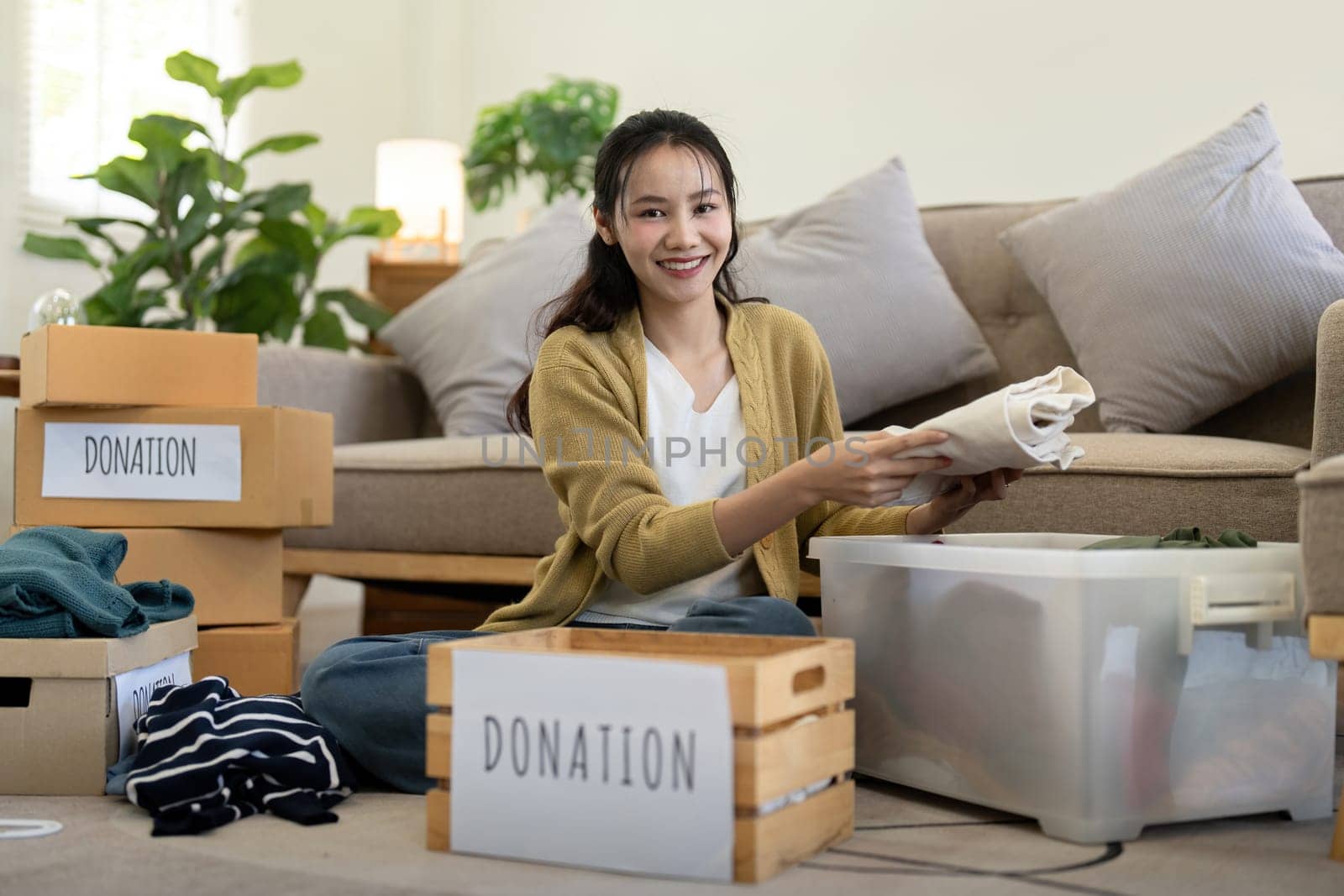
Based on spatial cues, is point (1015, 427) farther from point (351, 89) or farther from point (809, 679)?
point (351, 89)

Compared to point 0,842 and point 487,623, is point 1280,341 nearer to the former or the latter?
point 487,623

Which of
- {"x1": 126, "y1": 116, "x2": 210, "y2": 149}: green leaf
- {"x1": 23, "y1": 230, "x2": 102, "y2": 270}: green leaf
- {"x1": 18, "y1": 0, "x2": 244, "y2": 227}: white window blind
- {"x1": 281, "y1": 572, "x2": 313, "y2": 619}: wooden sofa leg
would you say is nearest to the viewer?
{"x1": 281, "y1": 572, "x2": 313, "y2": 619}: wooden sofa leg

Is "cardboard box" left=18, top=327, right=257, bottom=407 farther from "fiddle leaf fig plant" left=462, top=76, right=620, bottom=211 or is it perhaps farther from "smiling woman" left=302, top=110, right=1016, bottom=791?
"fiddle leaf fig plant" left=462, top=76, right=620, bottom=211

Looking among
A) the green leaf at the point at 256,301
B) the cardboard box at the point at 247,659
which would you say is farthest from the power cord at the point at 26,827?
the green leaf at the point at 256,301

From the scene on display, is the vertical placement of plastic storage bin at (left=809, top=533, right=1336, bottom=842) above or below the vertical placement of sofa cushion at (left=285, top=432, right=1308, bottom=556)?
below

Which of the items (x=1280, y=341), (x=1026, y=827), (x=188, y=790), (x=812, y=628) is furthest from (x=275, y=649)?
(x=1280, y=341)

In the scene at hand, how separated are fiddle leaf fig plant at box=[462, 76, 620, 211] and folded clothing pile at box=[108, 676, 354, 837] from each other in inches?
80.5

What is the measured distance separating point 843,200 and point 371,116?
2148 millimetres

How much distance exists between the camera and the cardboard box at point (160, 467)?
5.52 ft

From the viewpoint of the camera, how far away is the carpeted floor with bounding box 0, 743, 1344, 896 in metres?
0.96

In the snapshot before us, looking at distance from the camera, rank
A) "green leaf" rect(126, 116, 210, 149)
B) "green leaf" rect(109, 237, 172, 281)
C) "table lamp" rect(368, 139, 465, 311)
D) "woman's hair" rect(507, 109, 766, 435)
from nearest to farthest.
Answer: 1. "woman's hair" rect(507, 109, 766, 435)
2. "green leaf" rect(126, 116, 210, 149)
3. "green leaf" rect(109, 237, 172, 281)
4. "table lamp" rect(368, 139, 465, 311)

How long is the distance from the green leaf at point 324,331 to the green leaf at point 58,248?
0.43 metres

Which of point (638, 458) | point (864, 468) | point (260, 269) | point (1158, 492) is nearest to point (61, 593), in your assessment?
point (638, 458)

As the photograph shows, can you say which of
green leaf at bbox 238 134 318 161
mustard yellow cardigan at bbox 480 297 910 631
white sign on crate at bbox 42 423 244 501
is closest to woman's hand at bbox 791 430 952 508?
mustard yellow cardigan at bbox 480 297 910 631
